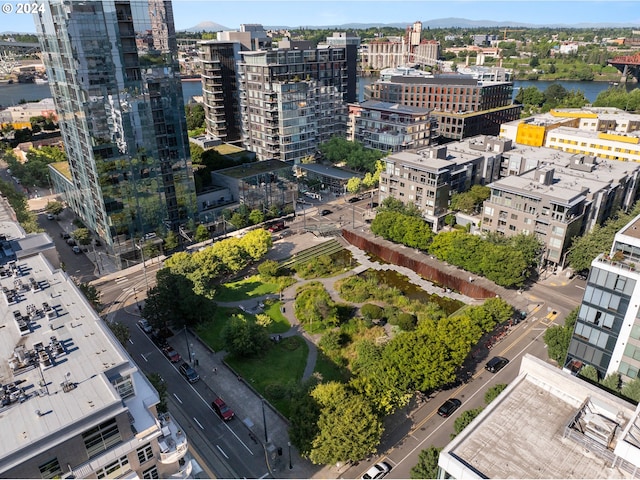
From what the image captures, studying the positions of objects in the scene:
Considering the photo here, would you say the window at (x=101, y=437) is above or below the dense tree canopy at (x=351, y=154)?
above

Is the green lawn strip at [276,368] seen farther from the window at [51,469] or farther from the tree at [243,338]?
the window at [51,469]

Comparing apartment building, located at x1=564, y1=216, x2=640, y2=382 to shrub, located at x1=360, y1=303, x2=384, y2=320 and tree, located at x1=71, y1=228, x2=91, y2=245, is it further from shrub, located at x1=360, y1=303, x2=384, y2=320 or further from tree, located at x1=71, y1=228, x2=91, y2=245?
tree, located at x1=71, y1=228, x2=91, y2=245

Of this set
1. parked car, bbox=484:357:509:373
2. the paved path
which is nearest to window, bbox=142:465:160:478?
the paved path

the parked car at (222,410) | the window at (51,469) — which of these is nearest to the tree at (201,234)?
the parked car at (222,410)

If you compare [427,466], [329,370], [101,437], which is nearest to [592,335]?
[427,466]

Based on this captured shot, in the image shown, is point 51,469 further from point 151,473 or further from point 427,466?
point 427,466

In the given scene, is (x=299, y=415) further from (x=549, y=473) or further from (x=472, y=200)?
(x=472, y=200)
